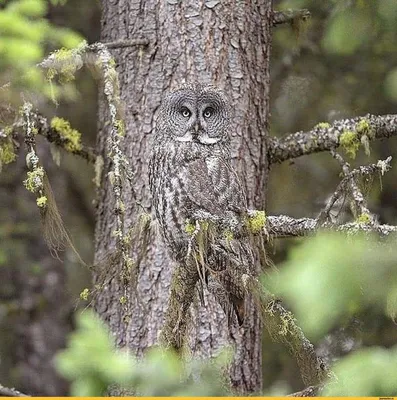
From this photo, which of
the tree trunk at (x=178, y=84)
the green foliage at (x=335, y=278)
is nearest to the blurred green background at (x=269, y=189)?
the tree trunk at (x=178, y=84)

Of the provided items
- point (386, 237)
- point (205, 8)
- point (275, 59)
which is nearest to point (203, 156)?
point (205, 8)

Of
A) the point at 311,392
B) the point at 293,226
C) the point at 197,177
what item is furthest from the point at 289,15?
the point at 311,392

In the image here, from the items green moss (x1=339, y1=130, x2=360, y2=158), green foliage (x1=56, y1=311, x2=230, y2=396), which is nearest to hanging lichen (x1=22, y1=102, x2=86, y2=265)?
green foliage (x1=56, y1=311, x2=230, y2=396)

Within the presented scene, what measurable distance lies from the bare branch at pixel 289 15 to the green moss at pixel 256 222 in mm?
1464

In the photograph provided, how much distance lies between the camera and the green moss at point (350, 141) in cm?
396

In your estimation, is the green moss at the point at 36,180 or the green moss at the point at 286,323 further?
the green moss at the point at 36,180

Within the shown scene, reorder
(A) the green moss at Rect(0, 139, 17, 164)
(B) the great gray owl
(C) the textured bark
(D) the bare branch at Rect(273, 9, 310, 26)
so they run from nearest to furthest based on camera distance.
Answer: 1. (B) the great gray owl
2. (A) the green moss at Rect(0, 139, 17, 164)
3. (D) the bare branch at Rect(273, 9, 310, 26)
4. (C) the textured bark

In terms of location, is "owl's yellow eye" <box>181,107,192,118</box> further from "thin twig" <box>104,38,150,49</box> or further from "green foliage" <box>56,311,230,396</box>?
"green foliage" <box>56,311,230,396</box>

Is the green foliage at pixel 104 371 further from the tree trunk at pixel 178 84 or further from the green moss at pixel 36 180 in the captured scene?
the tree trunk at pixel 178 84

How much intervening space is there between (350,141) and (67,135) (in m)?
1.37

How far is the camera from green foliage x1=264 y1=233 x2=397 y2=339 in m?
1.64

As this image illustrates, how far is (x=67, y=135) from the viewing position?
4191mm

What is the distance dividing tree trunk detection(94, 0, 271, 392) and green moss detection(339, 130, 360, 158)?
1.26 feet

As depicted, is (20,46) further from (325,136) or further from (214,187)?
(325,136)
